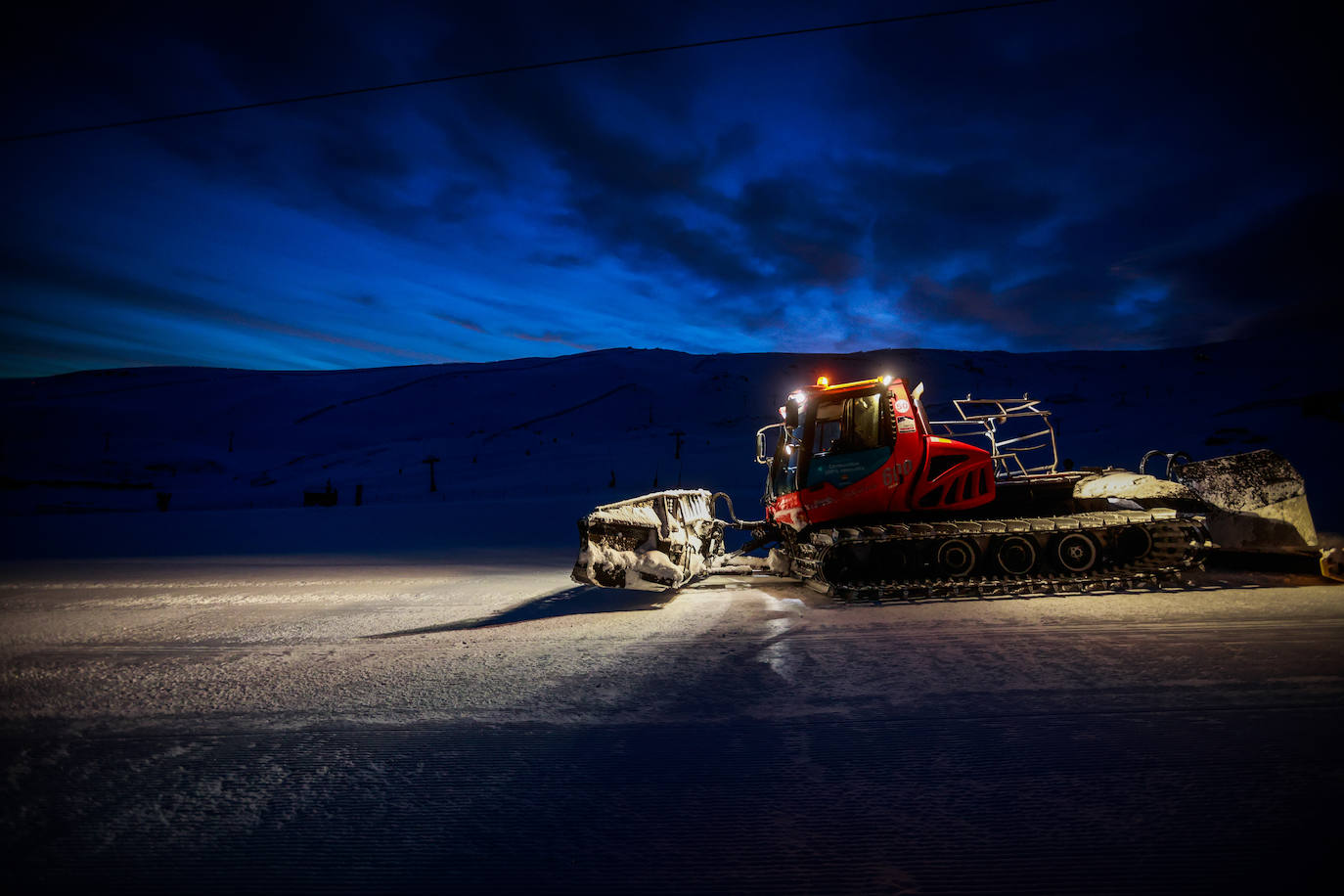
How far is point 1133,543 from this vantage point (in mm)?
8383

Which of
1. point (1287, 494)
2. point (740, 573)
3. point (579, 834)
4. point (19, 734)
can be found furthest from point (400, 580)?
point (1287, 494)

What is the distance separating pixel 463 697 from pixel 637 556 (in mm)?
3814

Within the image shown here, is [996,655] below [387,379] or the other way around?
below

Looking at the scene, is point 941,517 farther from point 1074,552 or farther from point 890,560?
point 1074,552

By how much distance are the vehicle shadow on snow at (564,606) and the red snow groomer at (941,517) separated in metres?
0.33

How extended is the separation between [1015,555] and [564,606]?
591cm

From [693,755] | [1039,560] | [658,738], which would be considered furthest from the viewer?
[1039,560]

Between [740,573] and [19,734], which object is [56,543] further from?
[740,573]

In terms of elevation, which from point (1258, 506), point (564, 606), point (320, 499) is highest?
point (320, 499)

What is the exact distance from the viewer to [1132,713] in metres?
3.94

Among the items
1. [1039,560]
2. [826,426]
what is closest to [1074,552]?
[1039,560]

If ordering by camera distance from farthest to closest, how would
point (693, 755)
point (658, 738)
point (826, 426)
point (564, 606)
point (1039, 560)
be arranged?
point (826, 426) < point (1039, 560) < point (564, 606) < point (658, 738) < point (693, 755)

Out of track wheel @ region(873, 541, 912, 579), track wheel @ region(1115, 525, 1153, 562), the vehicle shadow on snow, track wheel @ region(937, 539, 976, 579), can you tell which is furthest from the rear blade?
the vehicle shadow on snow

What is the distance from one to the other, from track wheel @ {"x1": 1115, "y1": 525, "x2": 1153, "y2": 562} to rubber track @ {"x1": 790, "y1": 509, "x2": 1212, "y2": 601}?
7 cm
